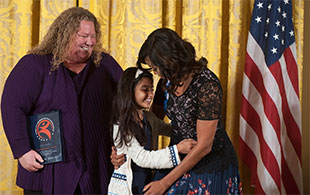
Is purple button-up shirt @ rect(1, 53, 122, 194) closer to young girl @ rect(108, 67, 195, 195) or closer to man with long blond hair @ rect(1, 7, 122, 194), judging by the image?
man with long blond hair @ rect(1, 7, 122, 194)

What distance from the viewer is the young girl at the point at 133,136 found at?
1.85m

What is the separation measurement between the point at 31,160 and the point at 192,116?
879 millimetres

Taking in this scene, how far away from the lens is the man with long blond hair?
199 cm

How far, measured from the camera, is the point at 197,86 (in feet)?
5.76

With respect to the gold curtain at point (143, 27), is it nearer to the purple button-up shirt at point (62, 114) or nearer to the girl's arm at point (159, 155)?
the purple button-up shirt at point (62, 114)

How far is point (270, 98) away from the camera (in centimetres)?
282

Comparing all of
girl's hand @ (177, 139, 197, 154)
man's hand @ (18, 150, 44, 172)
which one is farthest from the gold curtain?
girl's hand @ (177, 139, 197, 154)

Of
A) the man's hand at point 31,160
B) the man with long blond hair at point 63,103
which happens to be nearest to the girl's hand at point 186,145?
the man with long blond hair at point 63,103

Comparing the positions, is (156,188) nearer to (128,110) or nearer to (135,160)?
(135,160)

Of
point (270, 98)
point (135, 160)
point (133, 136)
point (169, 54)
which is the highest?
point (169, 54)

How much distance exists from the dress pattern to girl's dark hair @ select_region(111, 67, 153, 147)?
Answer: 17 cm

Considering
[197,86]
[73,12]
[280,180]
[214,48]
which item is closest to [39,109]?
[73,12]

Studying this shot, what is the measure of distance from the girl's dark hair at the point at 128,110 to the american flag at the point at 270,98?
4.11 ft

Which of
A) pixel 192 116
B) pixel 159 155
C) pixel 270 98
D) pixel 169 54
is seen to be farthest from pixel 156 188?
pixel 270 98
